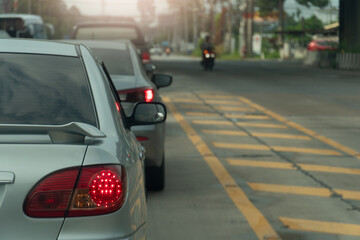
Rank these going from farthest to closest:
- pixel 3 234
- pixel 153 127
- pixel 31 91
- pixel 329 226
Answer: pixel 153 127, pixel 329 226, pixel 31 91, pixel 3 234

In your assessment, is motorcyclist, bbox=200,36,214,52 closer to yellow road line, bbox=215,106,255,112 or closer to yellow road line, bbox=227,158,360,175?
yellow road line, bbox=215,106,255,112

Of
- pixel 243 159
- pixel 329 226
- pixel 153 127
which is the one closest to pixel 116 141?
pixel 329 226

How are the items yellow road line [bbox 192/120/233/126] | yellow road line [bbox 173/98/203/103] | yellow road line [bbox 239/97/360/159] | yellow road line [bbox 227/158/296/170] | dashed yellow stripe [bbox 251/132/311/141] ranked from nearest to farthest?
yellow road line [bbox 227/158/296/170] < yellow road line [bbox 239/97/360/159] < dashed yellow stripe [bbox 251/132/311/141] < yellow road line [bbox 192/120/233/126] < yellow road line [bbox 173/98/203/103]

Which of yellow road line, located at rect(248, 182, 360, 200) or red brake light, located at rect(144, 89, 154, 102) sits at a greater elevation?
red brake light, located at rect(144, 89, 154, 102)

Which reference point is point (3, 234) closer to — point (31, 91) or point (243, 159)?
point (31, 91)

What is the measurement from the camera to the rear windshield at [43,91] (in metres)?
4.13

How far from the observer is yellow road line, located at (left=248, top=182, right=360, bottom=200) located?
8664mm

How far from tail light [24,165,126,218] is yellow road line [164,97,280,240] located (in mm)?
3271

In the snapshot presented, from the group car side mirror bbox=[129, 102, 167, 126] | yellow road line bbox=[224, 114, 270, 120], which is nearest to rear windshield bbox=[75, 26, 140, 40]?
yellow road line bbox=[224, 114, 270, 120]

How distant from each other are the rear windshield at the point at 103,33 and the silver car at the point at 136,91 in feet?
31.5

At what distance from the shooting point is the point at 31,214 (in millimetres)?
3523

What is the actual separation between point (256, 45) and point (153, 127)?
8751cm

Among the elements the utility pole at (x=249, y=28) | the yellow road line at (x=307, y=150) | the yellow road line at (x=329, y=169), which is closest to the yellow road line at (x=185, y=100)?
the yellow road line at (x=307, y=150)

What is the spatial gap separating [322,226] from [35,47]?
3.42 m
